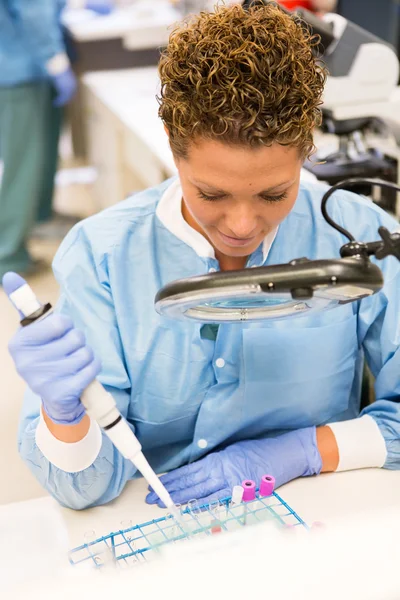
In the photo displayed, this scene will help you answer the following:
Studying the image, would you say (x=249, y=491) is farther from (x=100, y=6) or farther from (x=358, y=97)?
(x=100, y=6)

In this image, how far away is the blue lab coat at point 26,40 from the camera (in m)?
3.18

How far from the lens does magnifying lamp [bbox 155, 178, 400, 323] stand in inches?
30.3

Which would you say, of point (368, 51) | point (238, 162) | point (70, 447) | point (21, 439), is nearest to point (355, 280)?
point (238, 162)

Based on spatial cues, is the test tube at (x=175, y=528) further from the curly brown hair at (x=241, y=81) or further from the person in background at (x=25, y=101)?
the person in background at (x=25, y=101)

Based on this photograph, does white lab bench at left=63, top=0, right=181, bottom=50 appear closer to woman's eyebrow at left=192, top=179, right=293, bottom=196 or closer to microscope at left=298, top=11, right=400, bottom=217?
microscope at left=298, top=11, right=400, bottom=217

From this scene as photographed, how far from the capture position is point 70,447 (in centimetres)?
109

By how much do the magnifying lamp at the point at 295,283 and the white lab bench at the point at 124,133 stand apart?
4.66 ft

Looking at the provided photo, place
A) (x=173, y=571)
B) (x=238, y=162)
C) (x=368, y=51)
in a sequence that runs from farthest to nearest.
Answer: (x=368, y=51) < (x=238, y=162) < (x=173, y=571)

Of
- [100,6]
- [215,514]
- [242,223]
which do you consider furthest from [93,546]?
[100,6]

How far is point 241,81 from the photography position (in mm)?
1025

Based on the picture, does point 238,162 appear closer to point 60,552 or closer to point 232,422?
point 232,422

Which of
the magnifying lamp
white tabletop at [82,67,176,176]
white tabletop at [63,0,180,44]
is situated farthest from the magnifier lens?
white tabletop at [63,0,180,44]

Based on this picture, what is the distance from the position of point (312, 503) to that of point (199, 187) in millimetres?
526

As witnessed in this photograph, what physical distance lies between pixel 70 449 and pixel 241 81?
22.8 inches
